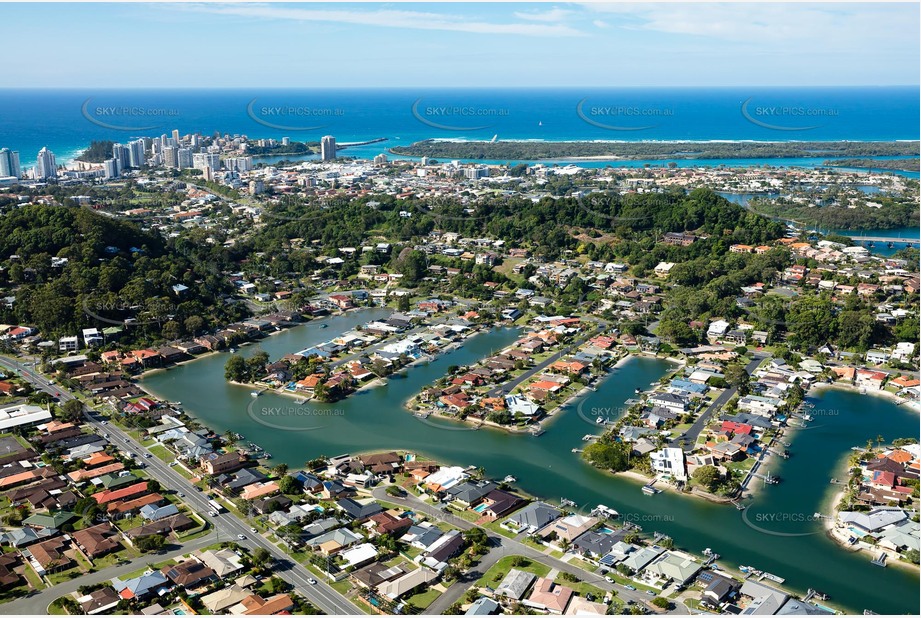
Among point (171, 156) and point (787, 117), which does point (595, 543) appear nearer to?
point (171, 156)

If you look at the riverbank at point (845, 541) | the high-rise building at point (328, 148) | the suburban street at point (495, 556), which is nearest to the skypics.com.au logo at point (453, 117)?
the high-rise building at point (328, 148)

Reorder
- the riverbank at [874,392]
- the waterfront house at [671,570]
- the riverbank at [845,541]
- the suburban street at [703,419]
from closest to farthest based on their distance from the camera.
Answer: the waterfront house at [671,570], the riverbank at [845,541], the suburban street at [703,419], the riverbank at [874,392]

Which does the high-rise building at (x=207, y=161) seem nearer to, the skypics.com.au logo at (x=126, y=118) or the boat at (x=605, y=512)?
the skypics.com.au logo at (x=126, y=118)

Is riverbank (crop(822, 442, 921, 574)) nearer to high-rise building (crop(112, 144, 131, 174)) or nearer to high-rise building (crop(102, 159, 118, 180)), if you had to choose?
high-rise building (crop(102, 159, 118, 180))

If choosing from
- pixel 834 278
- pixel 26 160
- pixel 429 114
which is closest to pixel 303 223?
pixel 834 278

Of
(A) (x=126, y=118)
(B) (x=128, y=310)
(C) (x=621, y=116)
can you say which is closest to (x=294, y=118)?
(A) (x=126, y=118)
